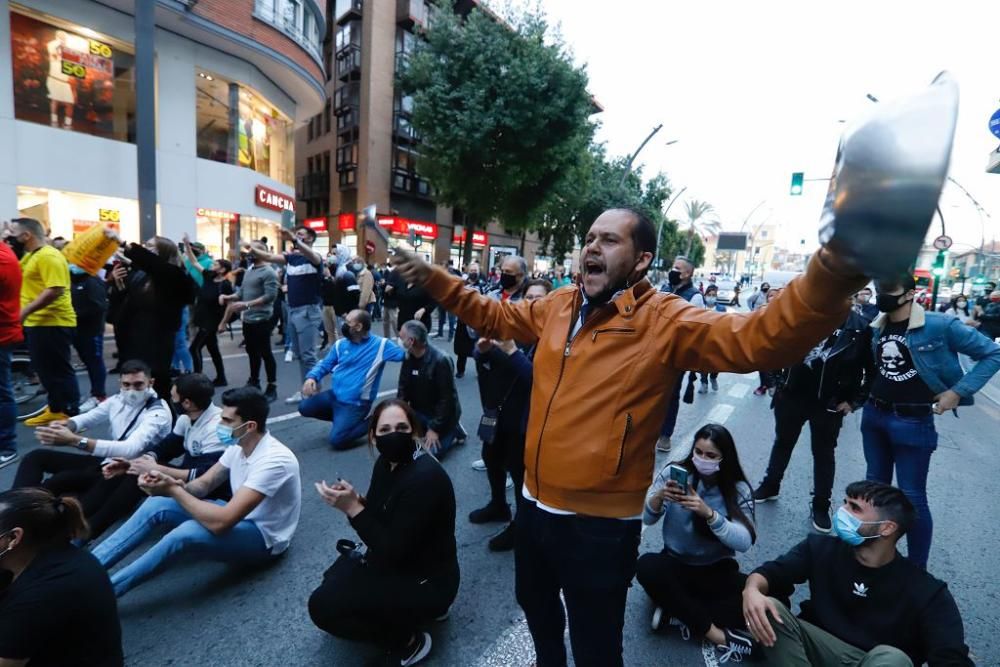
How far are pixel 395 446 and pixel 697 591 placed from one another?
1.80 metres

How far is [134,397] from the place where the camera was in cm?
373

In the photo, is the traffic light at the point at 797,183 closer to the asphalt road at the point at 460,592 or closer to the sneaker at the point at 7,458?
the asphalt road at the point at 460,592

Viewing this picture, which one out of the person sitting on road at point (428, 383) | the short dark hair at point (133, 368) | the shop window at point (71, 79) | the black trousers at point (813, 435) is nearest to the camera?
the short dark hair at point (133, 368)

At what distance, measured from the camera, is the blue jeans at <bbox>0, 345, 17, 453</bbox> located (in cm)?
428

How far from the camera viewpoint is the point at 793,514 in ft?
13.6

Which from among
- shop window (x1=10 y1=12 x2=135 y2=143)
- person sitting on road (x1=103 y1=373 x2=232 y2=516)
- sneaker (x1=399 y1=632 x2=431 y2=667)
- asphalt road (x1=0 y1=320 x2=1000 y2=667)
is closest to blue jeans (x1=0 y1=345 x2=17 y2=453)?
asphalt road (x1=0 y1=320 x2=1000 y2=667)

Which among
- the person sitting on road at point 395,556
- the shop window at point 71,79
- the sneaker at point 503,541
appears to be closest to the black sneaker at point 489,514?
the sneaker at point 503,541

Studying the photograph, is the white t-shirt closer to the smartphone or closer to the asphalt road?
the asphalt road

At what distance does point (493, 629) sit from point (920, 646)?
1.88 m

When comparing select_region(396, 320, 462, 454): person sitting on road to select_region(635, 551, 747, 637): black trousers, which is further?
select_region(396, 320, 462, 454): person sitting on road

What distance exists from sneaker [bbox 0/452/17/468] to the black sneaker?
3.87m

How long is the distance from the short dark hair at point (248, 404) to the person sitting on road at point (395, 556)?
0.93 metres

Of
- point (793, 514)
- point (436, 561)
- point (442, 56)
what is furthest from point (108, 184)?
point (793, 514)

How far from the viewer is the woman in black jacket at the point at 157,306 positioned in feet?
16.5
